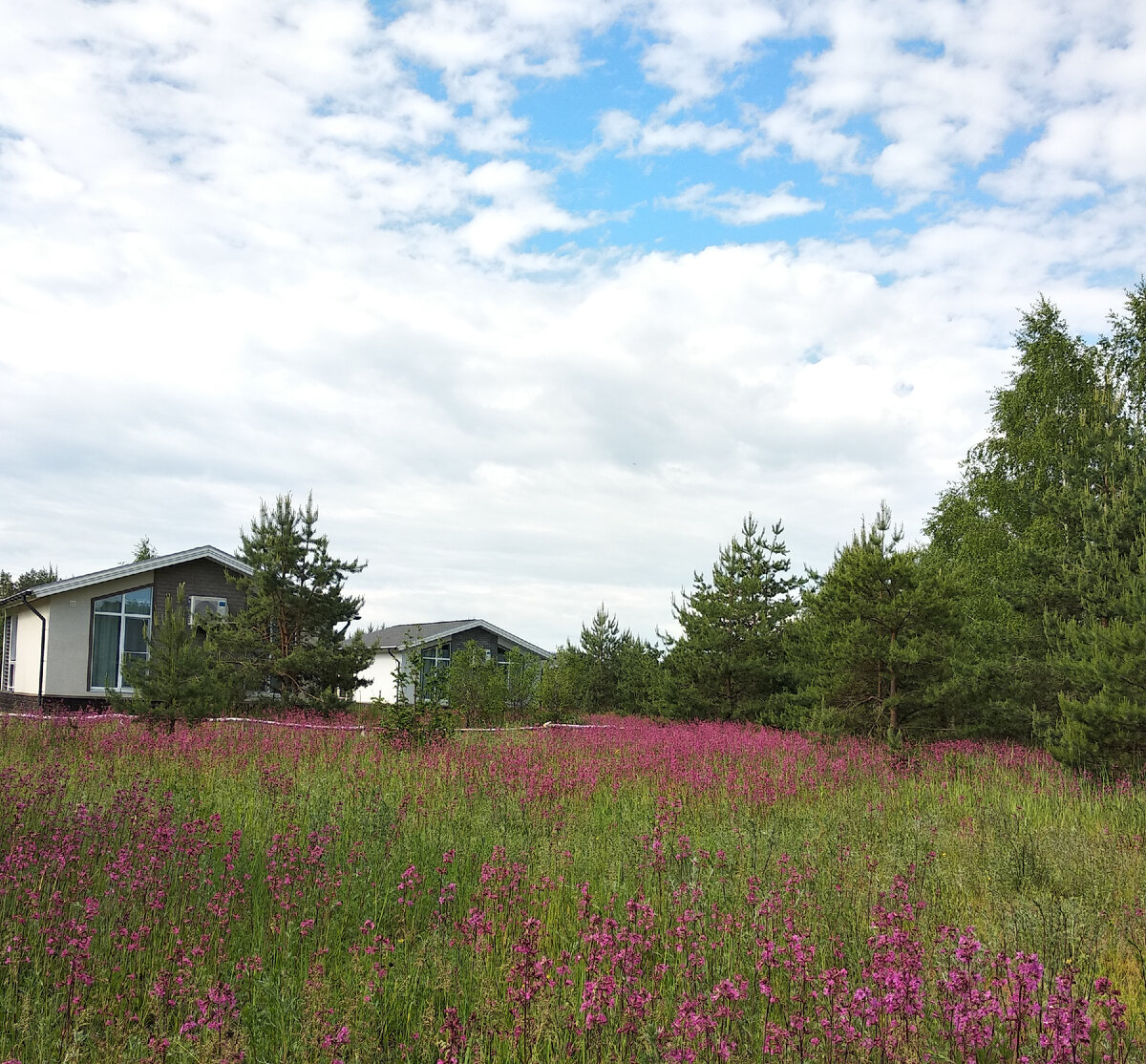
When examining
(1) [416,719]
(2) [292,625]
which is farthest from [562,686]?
(1) [416,719]

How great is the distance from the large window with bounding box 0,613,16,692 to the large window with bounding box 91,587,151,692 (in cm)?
459

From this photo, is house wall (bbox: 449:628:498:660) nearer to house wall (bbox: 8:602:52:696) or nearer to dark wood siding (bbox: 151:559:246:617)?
dark wood siding (bbox: 151:559:246:617)

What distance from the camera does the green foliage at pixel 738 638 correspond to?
→ 2261 centimetres

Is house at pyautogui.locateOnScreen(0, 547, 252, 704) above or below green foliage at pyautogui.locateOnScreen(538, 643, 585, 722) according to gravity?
above

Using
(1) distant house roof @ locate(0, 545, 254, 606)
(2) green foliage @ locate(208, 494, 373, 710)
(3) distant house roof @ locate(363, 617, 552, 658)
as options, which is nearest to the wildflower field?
(2) green foliage @ locate(208, 494, 373, 710)

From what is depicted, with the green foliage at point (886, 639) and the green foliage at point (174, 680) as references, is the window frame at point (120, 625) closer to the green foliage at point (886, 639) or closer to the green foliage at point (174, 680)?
the green foliage at point (174, 680)

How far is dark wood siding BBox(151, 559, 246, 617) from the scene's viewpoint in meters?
27.6

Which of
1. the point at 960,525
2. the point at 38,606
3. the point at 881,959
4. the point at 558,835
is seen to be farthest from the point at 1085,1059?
the point at 38,606

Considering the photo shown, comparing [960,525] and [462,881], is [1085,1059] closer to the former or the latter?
[462,881]

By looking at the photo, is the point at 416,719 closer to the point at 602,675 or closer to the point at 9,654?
the point at 602,675

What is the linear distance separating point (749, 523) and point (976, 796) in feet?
44.3

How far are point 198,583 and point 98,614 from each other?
3.10m

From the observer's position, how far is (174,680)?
15383 millimetres

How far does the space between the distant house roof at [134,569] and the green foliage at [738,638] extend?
14050 mm
